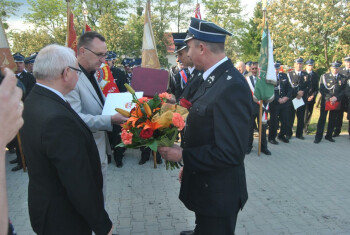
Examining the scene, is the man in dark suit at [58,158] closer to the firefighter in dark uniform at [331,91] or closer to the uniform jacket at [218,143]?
the uniform jacket at [218,143]

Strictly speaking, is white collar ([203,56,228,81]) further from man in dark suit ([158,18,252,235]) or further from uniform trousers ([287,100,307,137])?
uniform trousers ([287,100,307,137])

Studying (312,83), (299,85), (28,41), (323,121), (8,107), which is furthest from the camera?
(28,41)

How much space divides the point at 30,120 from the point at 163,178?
4.06m

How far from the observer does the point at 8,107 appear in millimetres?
853

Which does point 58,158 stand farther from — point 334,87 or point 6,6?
point 6,6

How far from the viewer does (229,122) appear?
1851mm

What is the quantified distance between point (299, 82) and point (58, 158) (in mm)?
8455

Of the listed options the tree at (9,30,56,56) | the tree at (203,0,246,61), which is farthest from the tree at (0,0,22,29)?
the tree at (203,0,246,61)

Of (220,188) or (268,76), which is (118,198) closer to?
(220,188)

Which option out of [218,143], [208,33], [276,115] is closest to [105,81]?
[208,33]

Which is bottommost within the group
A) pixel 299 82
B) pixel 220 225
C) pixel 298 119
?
pixel 298 119

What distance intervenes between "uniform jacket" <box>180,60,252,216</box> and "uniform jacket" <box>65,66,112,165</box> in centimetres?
102

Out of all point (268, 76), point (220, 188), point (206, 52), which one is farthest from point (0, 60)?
point (268, 76)

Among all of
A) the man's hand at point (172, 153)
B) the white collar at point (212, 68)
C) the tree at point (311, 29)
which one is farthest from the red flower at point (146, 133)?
the tree at point (311, 29)
